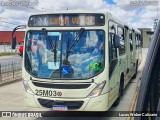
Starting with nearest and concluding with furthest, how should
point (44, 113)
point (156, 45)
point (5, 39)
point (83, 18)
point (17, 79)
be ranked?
point (156, 45) → point (83, 18) → point (44, 113) → point (17, 79) → point (5, 39)

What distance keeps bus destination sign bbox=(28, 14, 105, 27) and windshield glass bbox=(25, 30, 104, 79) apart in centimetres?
23

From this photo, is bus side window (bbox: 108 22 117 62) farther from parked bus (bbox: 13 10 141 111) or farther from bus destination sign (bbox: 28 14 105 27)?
→ bus destination sign (bbox: 28 14 105 27)

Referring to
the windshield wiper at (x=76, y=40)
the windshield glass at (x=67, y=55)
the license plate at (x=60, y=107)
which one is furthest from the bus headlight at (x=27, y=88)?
the windshield wiper at (x=76, y=40)

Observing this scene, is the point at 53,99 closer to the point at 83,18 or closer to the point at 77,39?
the point at 77,39

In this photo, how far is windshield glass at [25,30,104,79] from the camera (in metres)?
7.55

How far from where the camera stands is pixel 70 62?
7574 mm

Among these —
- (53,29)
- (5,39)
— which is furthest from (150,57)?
(5,39)

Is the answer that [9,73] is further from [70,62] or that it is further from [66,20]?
[70,62]

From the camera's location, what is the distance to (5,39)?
89.8 m

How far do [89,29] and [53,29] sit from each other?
0.99m

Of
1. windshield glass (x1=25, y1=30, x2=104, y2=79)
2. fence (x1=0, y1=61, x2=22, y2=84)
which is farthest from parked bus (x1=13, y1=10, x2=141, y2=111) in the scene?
fence (x1=0, y1=61, x2=22, y2=84)

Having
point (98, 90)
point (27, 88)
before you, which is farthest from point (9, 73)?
point (98, 90)

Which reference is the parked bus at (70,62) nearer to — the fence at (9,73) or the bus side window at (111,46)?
the bus side window at (111,46)

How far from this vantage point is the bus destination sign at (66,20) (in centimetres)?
777
